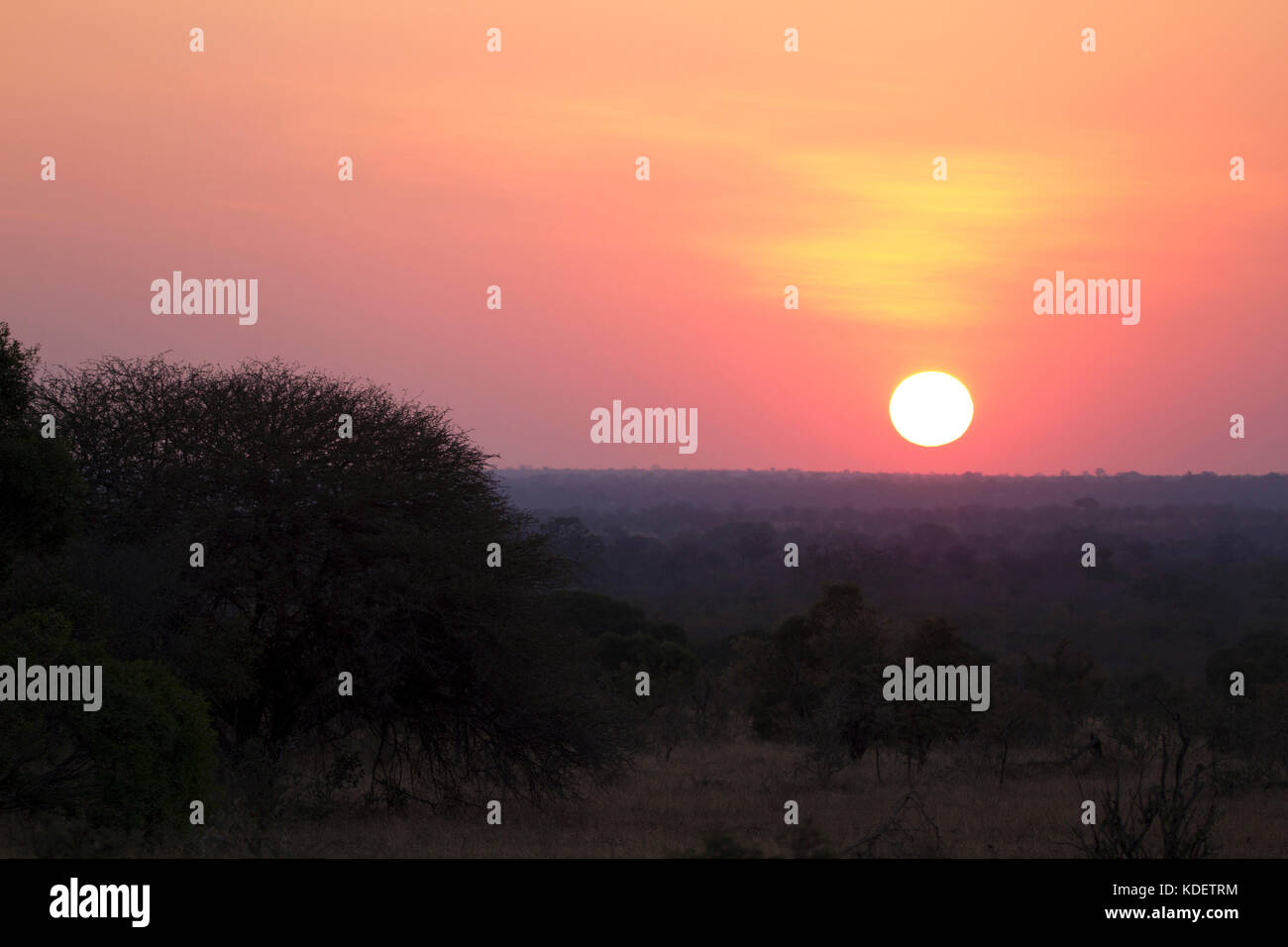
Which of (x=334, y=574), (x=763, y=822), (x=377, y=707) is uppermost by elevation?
(x=334, y=574)

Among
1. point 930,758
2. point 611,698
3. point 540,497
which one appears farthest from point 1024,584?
point 540,497

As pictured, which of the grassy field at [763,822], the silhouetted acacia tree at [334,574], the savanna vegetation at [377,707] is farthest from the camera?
the silhouetted acacia tree at [334,574]

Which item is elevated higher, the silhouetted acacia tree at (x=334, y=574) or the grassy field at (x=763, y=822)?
the silhouetted acacia tree at (x=334, y=574)

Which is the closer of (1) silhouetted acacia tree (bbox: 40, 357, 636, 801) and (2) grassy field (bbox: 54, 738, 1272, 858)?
(2) grassy field (bbox: 54, 738, 1272, 858)

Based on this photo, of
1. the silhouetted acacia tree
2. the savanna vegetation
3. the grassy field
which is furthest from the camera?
the silhouetted acacia tree

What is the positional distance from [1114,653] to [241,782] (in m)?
50.3

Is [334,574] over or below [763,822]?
over

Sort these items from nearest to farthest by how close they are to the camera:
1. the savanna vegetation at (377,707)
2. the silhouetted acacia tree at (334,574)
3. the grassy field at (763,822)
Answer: the savanna vegetation at (377,707)
the grassy field at (763,822)
the silhouetted acacia tree at (334,574)

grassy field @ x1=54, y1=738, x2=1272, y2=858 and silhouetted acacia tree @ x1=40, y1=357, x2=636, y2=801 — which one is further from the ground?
silhouetted acacia tree @ x1=40, y1=357, x2=636, y2=801

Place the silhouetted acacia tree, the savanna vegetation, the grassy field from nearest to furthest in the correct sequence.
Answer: the savanna vegetation → the grassy field → the silhouetted acacia tree

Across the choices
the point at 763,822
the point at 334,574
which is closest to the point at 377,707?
the point at 334,574

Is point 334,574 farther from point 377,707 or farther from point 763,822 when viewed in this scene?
point 763,822

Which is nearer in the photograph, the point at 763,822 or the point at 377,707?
the point at 763,822
